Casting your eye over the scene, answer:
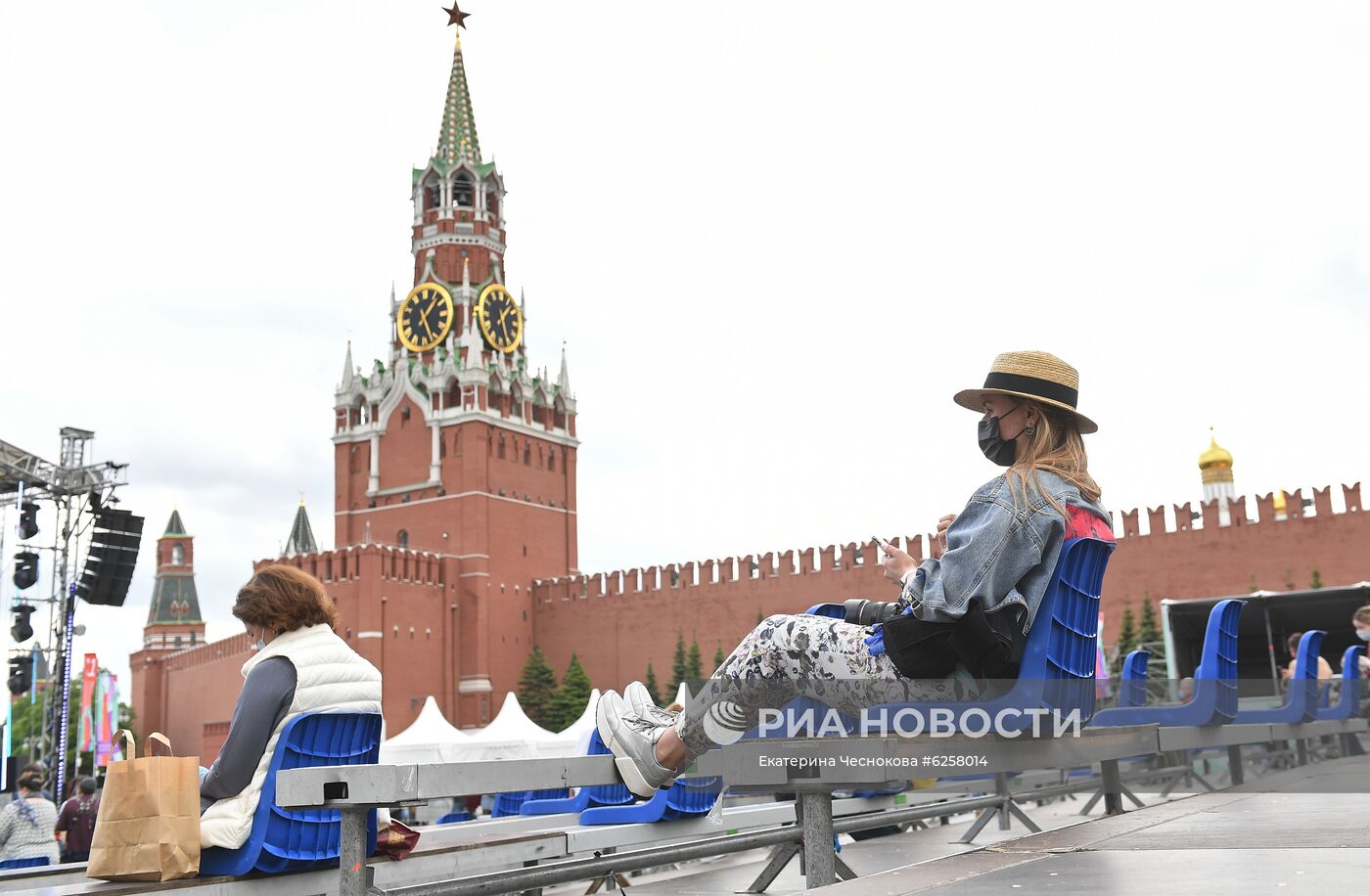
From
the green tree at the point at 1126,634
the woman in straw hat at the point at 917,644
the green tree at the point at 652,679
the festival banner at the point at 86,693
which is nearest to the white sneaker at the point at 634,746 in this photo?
the woman in straw hat at the point at 917,644

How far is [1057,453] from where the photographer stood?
2346 mm

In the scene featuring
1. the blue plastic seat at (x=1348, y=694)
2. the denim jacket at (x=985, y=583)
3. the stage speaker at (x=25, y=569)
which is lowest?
the blue plastic seat at (x=1348, y=694)

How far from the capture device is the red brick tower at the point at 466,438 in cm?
3559

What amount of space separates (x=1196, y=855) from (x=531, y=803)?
3.23m

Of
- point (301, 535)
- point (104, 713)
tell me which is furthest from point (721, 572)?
point (301, 535)

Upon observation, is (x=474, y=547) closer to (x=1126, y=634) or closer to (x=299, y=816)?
(x=1126, y=634)

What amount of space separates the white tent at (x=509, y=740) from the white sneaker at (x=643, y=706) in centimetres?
1185

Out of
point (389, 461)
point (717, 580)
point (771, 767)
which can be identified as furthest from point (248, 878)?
point (389, 461)

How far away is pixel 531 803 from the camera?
459cm

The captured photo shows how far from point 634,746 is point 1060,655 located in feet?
2.50

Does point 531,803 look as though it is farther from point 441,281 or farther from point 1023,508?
point 441,281

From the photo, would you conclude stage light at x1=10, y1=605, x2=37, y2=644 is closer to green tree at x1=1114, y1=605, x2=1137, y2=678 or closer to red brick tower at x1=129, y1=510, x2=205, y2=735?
green tree at x1=1114, y1=605, x2=1137, y2=678

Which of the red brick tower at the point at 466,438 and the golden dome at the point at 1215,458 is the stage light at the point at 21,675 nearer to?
the red brick tower at the point at 466,438

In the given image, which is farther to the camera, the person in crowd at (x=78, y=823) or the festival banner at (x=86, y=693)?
the festival banner at (x=86, y=693)
